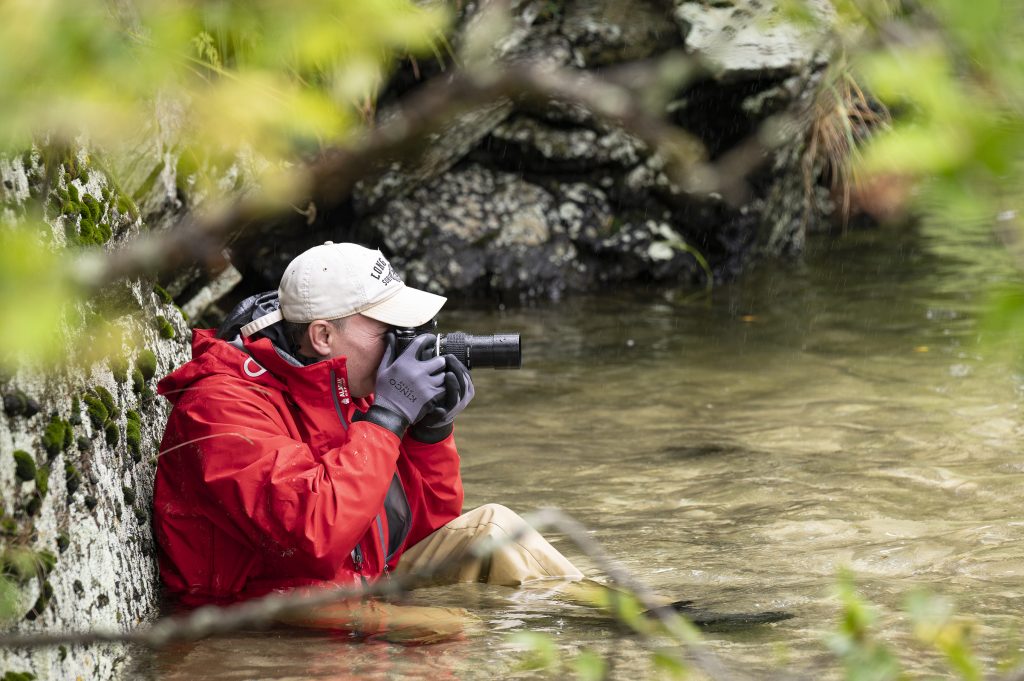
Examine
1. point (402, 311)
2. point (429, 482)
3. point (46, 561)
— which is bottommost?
point (429, 482)

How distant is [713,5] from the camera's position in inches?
379

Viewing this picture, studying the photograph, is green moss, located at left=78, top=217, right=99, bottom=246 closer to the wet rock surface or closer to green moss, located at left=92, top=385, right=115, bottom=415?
green moss, located at left=92, top=385, right=115, bottom=415

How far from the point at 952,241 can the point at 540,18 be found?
16.8 ft

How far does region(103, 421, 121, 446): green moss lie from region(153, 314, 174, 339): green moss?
80 cm

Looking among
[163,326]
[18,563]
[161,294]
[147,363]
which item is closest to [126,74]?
[18,563]

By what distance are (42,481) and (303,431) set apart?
961 millimetres

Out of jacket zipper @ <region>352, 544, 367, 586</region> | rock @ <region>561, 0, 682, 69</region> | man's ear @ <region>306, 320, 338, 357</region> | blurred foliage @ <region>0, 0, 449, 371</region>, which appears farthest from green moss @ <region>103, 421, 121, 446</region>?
rock @ <region>561, 0, 682, 69</region>

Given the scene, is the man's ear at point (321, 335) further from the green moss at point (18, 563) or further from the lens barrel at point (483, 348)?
the green moss at point (18, 563)

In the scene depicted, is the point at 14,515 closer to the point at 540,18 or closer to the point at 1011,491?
the point at 1011,491

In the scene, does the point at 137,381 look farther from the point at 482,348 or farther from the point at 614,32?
the point at 614,32

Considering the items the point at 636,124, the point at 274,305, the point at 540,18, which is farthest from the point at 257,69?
the point at 540,18

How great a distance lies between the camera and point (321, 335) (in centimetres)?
362

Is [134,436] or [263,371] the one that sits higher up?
[263,371]

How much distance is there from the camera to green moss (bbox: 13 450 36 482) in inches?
106
